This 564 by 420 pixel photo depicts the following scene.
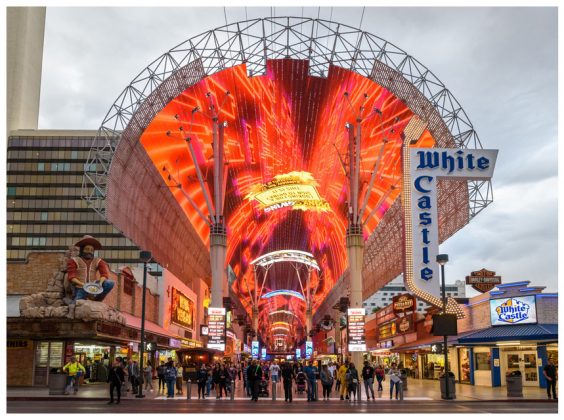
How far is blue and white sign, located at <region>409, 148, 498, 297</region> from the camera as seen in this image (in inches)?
1359

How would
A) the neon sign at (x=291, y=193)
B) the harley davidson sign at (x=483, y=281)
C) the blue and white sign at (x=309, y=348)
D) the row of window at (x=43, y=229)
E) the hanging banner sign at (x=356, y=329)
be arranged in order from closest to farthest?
the hanging banner sign at (x=356, y=329) → the harley davidson sign at (x=483, y=281) → the neon sign at (x=291, y=193) → the row of window at (x=43, y=229) → the blue and white sign at (x=309, y=348)

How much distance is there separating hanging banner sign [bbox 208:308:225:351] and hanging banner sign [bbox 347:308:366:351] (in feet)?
28.9

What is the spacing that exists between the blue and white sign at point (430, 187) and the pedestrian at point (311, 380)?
999cm

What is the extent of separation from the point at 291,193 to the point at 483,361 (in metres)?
36.1

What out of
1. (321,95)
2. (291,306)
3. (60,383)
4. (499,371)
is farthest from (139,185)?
(291,306)

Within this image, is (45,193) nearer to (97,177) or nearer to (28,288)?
(97,177)

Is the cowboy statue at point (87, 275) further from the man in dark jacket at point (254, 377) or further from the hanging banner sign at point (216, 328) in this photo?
the hanging banner sign at point (216, 328)

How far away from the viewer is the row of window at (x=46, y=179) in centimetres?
10488

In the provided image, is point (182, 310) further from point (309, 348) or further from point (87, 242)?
point (309, 348)

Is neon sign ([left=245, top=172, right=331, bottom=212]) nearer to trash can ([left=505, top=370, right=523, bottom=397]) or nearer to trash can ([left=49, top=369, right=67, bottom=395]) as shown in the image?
trash can ([left=505, top=370, right=523, bottom=397])

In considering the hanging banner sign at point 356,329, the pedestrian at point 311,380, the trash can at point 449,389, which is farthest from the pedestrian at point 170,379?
the hanging banner sign at point 356,329

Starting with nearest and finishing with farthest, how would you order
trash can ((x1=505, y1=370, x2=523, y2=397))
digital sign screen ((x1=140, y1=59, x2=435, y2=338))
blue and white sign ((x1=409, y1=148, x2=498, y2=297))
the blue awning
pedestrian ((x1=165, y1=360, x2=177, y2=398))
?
trash can ((x1=505, y1=370, x2=523, y2=397)) < pedestrian ((x1=165, y1=360, x2=177, y2=398)) < the blue awning < blue and white sign ((x1=409, y1=148, x2=498, y2=297)) < digital sign screen ((x1=140, y1=59, x2=435, y2=338))

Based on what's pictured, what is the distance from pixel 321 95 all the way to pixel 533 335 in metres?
29.6

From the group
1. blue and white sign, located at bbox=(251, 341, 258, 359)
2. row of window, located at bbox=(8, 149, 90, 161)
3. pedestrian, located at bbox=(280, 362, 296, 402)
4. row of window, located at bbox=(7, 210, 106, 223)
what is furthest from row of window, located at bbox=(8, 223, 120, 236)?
pedestrian, located at bbox=(280, 362, 296, 402)
